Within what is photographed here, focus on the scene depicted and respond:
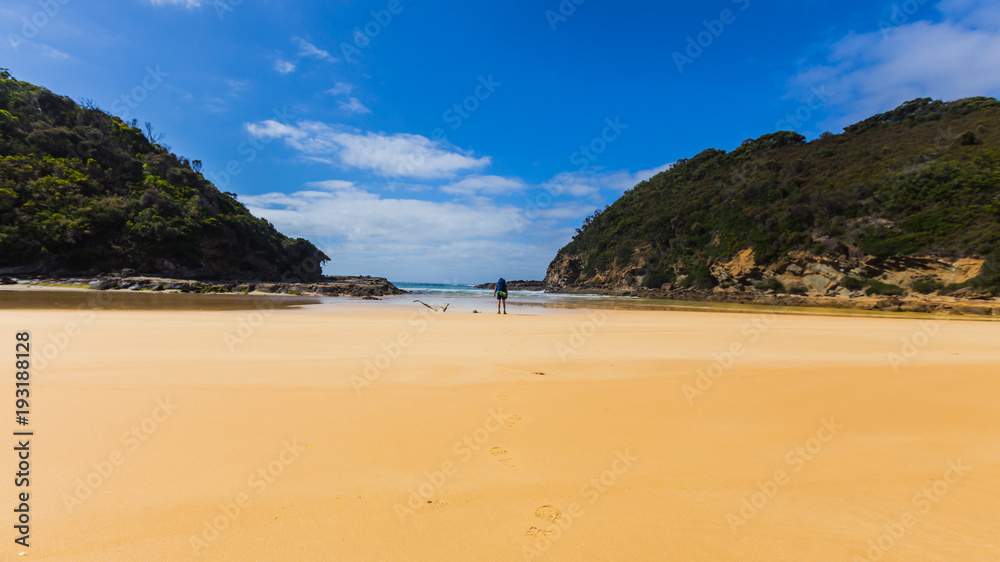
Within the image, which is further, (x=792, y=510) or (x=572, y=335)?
(x=572, y=335)

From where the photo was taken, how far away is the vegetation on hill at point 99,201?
28.2 metres

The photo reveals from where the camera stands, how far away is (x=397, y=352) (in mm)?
5625

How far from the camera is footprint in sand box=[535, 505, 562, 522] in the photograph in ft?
5.78

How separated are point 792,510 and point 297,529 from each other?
2386mm

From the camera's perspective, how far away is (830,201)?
116 ft

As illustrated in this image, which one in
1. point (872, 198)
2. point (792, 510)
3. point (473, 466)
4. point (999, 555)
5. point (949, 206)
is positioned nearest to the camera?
point (999, 555)

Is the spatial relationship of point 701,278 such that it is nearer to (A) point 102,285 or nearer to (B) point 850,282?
(B) point 850,282

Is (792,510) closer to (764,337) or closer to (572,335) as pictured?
(572,335)

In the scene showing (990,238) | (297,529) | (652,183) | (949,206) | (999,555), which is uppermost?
(652,183)

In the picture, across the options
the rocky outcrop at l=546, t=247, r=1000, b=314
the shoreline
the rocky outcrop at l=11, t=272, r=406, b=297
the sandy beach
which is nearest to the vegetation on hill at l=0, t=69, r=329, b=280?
the rocky outcrop at l=11, t=272, r=406, b=297

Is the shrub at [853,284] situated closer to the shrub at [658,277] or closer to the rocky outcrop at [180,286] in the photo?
the shrub at [658,277]

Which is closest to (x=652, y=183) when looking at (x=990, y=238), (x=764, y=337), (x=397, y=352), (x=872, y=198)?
(x=872, y=198)

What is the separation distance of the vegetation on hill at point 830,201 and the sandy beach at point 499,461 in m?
34.2

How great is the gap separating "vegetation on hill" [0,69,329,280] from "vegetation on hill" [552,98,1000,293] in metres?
52.0
